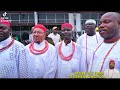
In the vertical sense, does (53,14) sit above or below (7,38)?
above

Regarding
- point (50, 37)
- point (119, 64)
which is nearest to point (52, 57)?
point (50, 37)

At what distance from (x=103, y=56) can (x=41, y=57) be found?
0.61 meters

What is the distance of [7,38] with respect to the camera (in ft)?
9.29

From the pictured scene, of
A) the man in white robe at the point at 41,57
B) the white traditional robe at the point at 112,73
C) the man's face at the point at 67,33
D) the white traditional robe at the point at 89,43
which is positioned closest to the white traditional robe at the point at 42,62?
the man in white robe at the point at 41,57

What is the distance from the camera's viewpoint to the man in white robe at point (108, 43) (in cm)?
274

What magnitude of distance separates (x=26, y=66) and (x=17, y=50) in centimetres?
18

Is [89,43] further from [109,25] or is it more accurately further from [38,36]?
[38,36]

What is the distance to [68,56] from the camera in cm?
289

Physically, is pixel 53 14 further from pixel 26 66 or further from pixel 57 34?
pixel 26 66

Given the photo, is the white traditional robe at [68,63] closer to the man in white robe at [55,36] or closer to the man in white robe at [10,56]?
the man in white robe at [55,36]

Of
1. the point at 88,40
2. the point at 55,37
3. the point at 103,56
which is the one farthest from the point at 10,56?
the point at 103,56

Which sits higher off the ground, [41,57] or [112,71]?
[41,57]

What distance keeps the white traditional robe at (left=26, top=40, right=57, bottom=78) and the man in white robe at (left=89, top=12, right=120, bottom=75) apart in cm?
38

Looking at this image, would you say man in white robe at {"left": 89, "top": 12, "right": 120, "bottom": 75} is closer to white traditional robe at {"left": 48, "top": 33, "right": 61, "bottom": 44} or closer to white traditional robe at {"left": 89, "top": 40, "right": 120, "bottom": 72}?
white traditional robe at {"left": 89, "top": 40, "right": 120, "bottom": 72}
